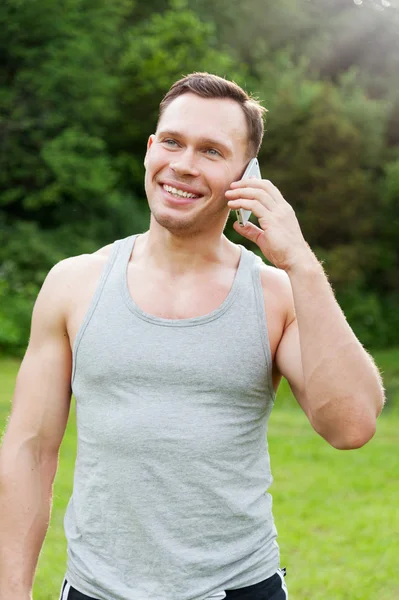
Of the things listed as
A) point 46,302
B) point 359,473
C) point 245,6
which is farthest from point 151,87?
point 46,302

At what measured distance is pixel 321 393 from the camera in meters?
2.09

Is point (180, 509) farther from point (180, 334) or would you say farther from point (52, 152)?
point (52, 152)

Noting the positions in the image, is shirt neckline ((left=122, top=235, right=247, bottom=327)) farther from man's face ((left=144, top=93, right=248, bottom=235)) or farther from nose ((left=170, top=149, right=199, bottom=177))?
nose ((left=170, top=149, right=199, bottom=177))

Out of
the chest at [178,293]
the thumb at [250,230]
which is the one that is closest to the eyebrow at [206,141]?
the thumb at [250,230]

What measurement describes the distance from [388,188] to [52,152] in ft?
40.9

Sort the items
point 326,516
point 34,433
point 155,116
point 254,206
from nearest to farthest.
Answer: point 254,206 < point 34,433 < point 326,516 < point 155,116

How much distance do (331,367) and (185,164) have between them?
66 cm

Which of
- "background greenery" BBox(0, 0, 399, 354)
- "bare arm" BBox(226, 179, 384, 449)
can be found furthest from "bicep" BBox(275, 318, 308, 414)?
"background greenery" BBox(0, 0, 399, 354)

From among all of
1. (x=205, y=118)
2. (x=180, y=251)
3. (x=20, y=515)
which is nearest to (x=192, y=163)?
(x=205, y=118)

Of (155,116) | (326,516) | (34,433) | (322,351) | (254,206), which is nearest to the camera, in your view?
(322,351)

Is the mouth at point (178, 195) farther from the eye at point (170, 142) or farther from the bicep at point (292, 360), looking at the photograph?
the bicep at point (292, 360)

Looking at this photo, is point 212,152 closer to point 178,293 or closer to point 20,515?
point 178,293

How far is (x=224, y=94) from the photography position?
2.32 metres

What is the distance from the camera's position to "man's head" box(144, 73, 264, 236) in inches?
88.4
